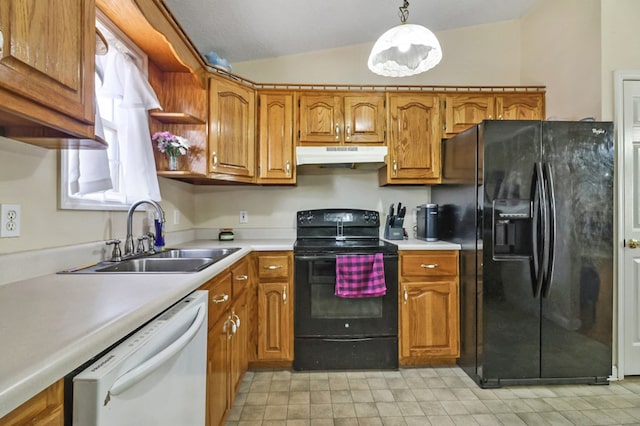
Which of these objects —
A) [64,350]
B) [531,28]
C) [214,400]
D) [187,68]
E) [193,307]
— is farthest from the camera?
[531,28]

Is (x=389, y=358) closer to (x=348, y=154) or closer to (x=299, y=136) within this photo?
(x=348, y=154)

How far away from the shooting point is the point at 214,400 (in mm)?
1336

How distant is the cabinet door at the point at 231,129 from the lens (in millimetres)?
2158

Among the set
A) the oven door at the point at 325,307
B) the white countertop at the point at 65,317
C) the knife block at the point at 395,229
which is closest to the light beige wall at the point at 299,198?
the knife block at the point at 395,229

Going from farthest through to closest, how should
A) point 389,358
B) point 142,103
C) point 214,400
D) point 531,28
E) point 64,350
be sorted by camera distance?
1. point 531,28
2. point 389,358
3. point 142,103
4. point 214,400
5. point 64,350

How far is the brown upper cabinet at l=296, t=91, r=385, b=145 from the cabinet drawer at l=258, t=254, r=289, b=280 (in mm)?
965

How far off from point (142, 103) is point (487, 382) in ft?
8.97

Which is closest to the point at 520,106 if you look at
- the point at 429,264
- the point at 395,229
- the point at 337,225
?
the point at 395,229

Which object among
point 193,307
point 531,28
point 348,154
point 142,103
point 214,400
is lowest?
point 214,400

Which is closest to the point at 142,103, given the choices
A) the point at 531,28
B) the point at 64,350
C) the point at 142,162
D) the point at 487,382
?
the point at 142,162

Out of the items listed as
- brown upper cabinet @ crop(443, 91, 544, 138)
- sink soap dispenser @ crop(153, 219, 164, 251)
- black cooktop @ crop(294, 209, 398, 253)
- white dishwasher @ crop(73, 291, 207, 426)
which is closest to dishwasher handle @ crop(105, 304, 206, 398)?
white dishwasher @ crop(73, 291, 207, 426)

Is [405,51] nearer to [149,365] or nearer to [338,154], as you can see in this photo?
[338,154]

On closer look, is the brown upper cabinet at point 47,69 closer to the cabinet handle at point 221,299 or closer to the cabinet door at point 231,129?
the cabinet handle at point 221,299

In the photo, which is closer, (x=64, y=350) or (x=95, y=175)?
(x=64, y=350)
